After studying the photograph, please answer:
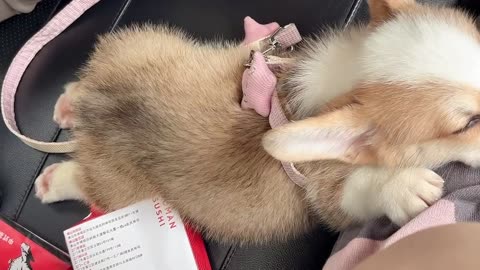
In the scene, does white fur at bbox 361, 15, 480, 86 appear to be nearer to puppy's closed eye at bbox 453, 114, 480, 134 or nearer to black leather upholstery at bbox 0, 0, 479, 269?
puppy's closed eye at bbox 453, 114, 480, 134

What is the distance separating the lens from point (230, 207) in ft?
5.17

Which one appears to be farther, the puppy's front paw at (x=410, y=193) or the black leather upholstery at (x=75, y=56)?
the black leather upholstery at (x=75, y=56)

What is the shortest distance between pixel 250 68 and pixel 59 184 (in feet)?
2.33

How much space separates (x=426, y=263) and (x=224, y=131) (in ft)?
2.50

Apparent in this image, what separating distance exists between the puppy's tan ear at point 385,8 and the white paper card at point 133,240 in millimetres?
788

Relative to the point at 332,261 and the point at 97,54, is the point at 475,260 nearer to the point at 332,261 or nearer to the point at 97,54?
the point at 332,261

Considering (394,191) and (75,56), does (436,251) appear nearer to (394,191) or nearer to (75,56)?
(394,191)

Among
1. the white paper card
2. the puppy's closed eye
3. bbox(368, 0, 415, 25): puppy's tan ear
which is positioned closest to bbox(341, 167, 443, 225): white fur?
the puppy's closed eye

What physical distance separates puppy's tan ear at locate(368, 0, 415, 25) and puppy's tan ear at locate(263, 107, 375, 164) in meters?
0.27

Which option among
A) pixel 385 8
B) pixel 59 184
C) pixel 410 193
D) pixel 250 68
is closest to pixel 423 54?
pixel 385 8

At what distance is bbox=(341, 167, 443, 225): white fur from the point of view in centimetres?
133

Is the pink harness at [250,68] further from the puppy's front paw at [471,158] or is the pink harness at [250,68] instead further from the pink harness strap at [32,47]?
the puppy's front paw at [471,158]

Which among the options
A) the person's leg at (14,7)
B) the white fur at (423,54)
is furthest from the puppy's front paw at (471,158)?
the person's leg at (14,7)

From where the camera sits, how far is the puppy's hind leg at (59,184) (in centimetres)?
179
